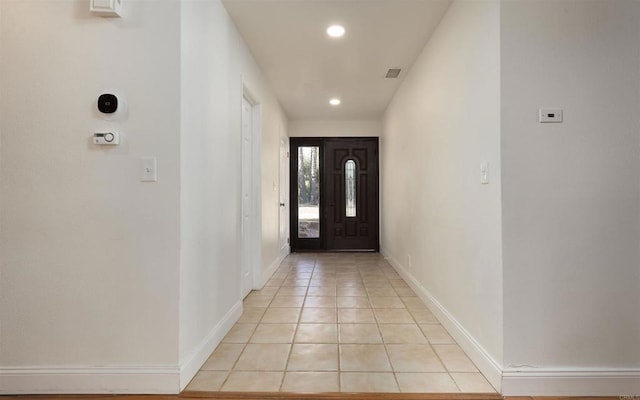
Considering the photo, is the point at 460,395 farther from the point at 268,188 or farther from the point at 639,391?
the point at 268,188

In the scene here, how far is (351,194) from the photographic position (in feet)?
21.8

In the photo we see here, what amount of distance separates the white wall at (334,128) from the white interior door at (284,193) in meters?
0.40

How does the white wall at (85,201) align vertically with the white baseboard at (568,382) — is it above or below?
above

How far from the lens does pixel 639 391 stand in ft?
5.95

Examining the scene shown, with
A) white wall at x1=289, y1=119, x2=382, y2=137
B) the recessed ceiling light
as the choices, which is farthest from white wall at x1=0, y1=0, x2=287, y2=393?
white wall at x1=289, y1=119, x2=382, y2=137

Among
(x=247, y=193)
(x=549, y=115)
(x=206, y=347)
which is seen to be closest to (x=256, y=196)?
(x=247, y=193)

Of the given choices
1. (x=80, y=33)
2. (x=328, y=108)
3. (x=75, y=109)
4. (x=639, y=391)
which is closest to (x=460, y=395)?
(x=639, y=391)

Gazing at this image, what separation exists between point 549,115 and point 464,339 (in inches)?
56.9

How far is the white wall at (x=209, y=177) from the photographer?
1.96 metres

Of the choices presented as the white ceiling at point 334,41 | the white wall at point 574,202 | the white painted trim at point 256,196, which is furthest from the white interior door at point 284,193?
the white wall at point 574,202

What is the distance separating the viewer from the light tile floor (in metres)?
1.94

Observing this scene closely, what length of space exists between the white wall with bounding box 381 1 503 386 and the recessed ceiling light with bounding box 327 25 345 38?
0.80 metres

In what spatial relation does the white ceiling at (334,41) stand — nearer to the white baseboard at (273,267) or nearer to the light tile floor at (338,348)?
the white baseboard at (273,267)

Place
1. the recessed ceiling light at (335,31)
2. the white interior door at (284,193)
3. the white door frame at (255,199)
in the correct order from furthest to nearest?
the white interior door at (284,193), the white door frame at (255,199), the recessed ceiling light at (335,31)
